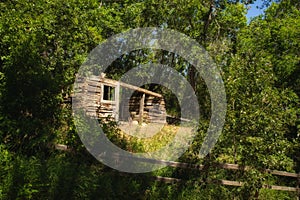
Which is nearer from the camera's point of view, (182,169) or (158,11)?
(182,169)

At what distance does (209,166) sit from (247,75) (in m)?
2.15

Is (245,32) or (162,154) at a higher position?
(245,32)

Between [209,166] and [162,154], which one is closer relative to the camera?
[209,166]

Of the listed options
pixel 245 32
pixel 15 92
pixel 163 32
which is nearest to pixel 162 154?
pixel 15 92

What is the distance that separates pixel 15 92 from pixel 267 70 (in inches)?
203

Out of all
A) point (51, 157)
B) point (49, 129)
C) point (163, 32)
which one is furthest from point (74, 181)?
point (163, 32)

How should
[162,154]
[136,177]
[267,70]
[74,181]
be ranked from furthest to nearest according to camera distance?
1. [162,154]
2. [267,70]
3. [136,177]
4. [74,181]

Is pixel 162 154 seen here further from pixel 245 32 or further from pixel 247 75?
pixel 245 32

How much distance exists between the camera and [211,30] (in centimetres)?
1538

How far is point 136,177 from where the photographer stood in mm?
6055

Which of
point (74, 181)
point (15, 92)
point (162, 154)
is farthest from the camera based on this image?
point (162, 154)

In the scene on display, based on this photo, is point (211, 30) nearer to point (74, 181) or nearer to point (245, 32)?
point (245, 32)

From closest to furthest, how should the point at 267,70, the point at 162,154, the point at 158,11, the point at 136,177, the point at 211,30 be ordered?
the point at 136,177 < the point at 267,70 < the point at 162,154 < the point at 211,30 < the point at 158,11

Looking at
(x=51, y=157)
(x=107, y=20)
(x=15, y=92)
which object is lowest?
(x=51, y=157)
